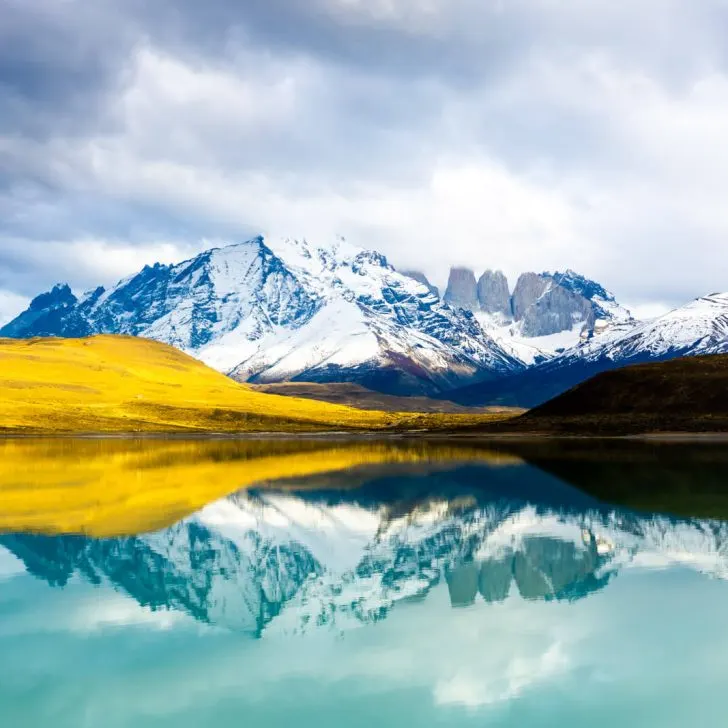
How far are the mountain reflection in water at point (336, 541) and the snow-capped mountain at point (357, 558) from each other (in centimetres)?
11

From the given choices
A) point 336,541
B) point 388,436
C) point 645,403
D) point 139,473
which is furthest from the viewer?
point 388,436

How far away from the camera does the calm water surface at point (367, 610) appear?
20875mm

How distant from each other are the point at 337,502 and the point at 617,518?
69.9 ft

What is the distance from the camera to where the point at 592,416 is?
177m

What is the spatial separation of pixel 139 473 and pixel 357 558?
50576mm

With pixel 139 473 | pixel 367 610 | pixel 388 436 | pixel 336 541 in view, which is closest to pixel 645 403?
pixel 388 436

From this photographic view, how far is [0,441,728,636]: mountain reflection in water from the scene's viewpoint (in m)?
32.5

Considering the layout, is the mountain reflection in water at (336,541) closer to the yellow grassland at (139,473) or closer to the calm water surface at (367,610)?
the calm water surface at (367,610)

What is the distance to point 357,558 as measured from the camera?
40.7 m

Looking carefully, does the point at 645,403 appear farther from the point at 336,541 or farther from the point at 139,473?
the point at 336,541

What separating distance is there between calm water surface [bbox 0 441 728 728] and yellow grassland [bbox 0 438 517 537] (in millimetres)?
656

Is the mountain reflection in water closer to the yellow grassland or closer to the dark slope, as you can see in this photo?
the yellow grassland

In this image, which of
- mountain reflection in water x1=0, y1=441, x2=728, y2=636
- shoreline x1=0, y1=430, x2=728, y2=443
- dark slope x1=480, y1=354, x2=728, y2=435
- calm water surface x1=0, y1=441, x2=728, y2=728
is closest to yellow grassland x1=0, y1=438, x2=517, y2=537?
mountain reflection in water x1=0, y1=441, x2=728, y2=636

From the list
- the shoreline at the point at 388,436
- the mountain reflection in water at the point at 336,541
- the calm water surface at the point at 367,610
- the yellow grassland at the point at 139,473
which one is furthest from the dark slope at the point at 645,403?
the calm water surface at the point at 367,610
